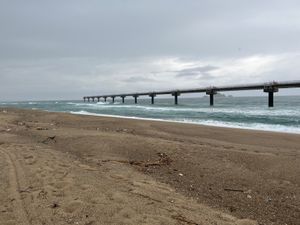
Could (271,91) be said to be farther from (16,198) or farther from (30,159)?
(16,198)

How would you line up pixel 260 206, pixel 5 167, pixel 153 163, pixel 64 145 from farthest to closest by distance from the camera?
1. pixel 64 145
2. pixel 153 163
3. pixel 5 167
4. pixel 260 206

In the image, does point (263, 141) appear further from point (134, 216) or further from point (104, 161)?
point (134, 216)

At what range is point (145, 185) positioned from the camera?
6.84 metres

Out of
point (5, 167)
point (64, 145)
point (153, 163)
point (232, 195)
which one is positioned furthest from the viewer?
point (64, 145)

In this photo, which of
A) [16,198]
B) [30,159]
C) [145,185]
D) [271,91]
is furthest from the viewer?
[271,91]

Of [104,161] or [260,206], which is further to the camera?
[104,161]

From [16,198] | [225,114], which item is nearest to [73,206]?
[16,198]

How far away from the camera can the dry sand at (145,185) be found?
5.31 m

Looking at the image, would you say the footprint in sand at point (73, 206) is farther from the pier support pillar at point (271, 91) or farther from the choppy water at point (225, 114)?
the pier support pillar at point (271, 91)

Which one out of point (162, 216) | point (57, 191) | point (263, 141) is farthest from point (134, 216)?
point (263, 141)

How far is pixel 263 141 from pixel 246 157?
4.93 metres

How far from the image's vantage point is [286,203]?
6215 mm

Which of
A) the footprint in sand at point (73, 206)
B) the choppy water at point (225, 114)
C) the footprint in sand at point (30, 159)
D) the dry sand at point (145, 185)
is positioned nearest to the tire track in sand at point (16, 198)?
the dry sand at point (145, 185)

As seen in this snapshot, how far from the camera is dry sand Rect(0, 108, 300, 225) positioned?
5.31m
